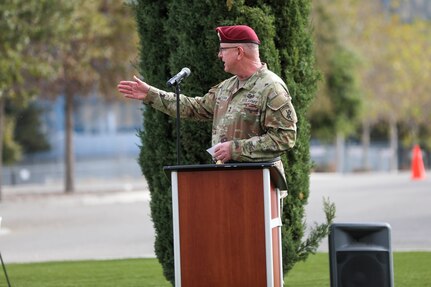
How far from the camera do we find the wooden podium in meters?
6.81

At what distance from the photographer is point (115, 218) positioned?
25.8 meters

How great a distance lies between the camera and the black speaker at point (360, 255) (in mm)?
7887

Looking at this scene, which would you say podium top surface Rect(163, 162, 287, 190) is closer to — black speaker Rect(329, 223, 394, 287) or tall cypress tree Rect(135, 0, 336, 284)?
black speaker Rect(329, 223, 394, 287)

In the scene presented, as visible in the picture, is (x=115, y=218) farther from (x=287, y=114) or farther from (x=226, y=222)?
(x=226, y=222)

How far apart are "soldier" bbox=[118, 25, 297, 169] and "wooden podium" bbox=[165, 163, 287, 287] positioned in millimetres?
381

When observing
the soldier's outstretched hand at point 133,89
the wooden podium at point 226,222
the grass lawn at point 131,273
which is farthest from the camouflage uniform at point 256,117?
the grass lawn at point 131,273

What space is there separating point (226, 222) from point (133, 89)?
1.37 metres

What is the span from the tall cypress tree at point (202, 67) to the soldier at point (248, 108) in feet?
5.57

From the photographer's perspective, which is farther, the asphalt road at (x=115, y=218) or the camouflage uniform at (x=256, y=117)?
the asphalt road at (x=115, y=218)

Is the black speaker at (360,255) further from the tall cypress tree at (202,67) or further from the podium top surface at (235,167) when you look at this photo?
the tall cypress tree at (202,67)

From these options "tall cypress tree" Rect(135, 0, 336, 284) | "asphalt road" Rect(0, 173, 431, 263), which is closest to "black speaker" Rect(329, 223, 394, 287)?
"tall cypress tree" Rect(135, 0, 336, 284)

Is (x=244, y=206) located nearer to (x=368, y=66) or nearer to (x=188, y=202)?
(x=188, y=202)

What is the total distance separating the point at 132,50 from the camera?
3694cm

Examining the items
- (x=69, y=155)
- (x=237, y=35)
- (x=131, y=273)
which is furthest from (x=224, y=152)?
(x=69, y=155)
